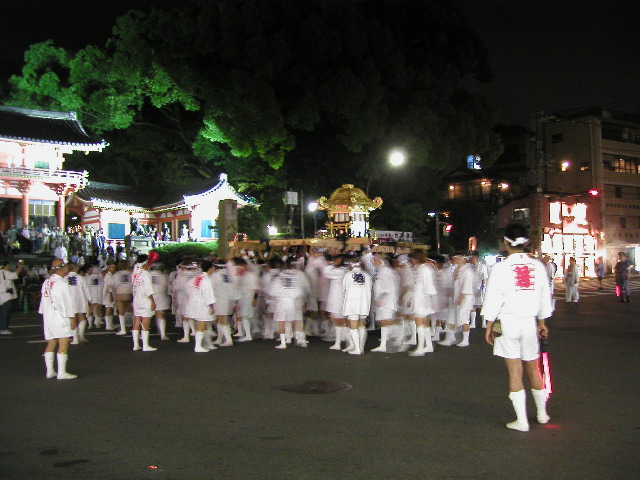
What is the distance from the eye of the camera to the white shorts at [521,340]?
20.0ft

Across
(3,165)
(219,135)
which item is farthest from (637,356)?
(3,165)

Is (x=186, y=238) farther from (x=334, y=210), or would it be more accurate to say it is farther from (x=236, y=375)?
(x=236, y=375)

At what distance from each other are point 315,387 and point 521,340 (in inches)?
124

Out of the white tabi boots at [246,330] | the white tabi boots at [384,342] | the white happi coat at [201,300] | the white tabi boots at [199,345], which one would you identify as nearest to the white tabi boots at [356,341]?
the white tabi boots at [384,342]

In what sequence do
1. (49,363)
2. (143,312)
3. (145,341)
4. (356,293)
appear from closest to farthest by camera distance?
(49,363), (356,293), (143,312), (145,341)

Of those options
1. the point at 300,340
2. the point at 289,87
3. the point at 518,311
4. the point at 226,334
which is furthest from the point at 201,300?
the point at 289,87

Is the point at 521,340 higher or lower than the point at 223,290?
lower

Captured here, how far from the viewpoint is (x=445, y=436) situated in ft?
19.3

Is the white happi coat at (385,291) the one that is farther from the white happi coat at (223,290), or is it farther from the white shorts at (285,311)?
the white happi coat at (223,290)

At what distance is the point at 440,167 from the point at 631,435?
90.4 ft

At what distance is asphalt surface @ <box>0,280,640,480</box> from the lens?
510 centimetres

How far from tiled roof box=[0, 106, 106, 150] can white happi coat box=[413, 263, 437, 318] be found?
92.9 feet

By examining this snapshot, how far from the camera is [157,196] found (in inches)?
1547

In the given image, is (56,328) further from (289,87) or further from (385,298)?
(289,87)
